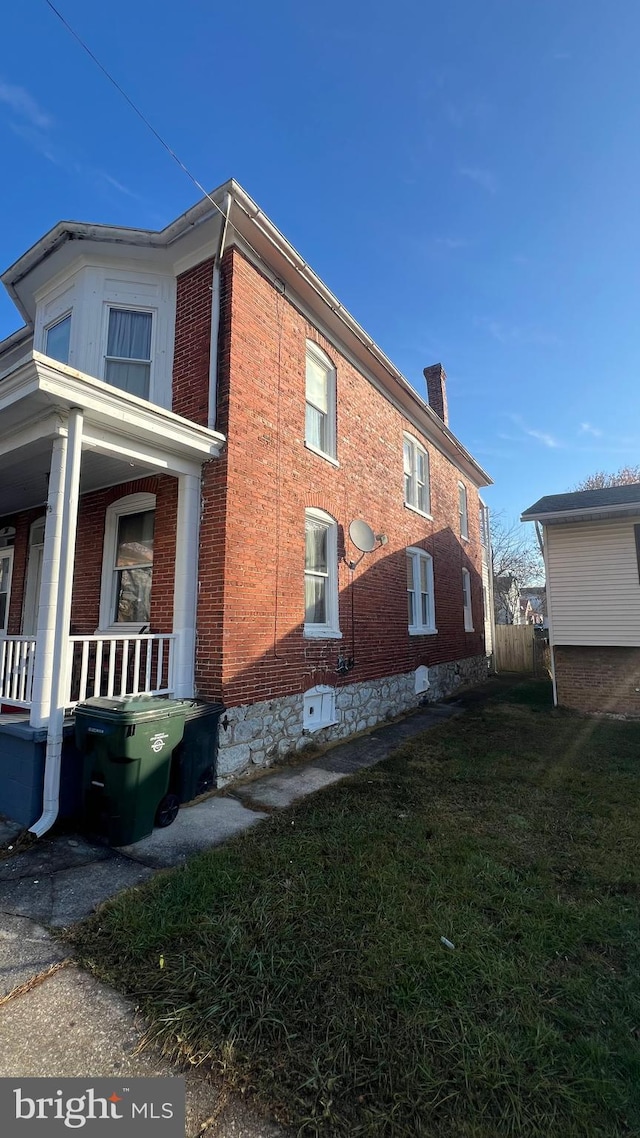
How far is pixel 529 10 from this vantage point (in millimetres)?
5859

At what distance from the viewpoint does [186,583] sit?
5.70 m

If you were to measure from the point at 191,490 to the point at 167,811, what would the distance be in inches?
134

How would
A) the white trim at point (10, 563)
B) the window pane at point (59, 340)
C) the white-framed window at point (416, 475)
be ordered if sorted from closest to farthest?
1. the window pane at point (59, 340)
2. the white trim at point (10, 563)
3. the white-framed window at point (416, 475)

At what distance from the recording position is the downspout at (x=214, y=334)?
5.95 metres

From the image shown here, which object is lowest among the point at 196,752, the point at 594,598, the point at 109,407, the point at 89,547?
the point at 196,752

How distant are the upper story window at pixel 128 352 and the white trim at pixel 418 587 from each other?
6244mm

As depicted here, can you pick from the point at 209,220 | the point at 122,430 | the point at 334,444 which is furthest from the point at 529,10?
the point at 122,430

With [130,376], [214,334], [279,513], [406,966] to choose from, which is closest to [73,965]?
[406,966]

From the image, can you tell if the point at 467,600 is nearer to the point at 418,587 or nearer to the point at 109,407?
the point at 418,587

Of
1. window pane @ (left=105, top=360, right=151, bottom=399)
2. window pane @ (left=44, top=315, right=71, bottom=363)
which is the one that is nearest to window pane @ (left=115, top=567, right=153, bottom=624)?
window pane @ (left=105, top=360, right=151, bottom=399)

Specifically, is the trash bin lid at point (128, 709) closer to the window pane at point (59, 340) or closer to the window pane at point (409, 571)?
the window pane at point (59, 340)

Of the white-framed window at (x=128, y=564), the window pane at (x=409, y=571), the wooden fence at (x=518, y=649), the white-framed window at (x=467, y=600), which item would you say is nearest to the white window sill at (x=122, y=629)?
the white-framed window at (x=128, y=564)

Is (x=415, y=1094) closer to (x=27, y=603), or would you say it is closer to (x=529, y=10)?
(x=27, y=603)

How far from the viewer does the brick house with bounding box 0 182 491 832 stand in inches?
183
